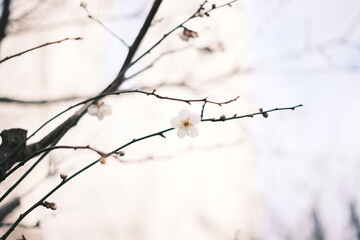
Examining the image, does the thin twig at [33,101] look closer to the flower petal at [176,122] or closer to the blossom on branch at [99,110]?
the blossom on branch at [99,110]

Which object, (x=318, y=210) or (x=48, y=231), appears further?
(x=318, y=210)

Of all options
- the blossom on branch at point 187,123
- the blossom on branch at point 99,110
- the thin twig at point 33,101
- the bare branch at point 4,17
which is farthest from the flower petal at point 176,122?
the bare branch at point 4,17

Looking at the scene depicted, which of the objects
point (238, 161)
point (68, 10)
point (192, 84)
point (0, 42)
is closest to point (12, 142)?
point (0, 42)

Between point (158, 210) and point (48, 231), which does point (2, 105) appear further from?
point (158, 210)

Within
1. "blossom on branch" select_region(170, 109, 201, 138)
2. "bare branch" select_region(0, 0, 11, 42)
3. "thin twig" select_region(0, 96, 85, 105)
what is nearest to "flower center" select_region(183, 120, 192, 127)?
"blossom on branch" select_region(170, 109, 201, 138)

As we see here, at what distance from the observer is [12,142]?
1.01m

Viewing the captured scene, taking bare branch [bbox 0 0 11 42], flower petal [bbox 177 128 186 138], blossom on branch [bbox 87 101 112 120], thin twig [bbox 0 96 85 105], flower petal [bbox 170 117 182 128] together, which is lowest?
flower petal [bbox 177 128 186 138]

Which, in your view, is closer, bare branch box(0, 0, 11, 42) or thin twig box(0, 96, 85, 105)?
bare branch box(0, 0, 11, 42)

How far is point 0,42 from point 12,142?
1283mm

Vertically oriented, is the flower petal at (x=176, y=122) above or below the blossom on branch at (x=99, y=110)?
below

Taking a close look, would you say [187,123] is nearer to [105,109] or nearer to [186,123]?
[186,123]

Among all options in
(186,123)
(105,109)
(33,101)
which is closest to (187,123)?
(186,123)

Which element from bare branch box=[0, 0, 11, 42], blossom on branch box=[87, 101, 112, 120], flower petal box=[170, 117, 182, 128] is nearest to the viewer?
flower petal box=[170, 117, 182, 128]

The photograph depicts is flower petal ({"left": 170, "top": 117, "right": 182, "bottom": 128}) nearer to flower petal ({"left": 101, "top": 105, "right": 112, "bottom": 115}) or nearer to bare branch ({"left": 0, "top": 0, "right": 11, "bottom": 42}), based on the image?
flower petal ({"left": 101, "top": 105, "right": 112, "bottom": 115})
